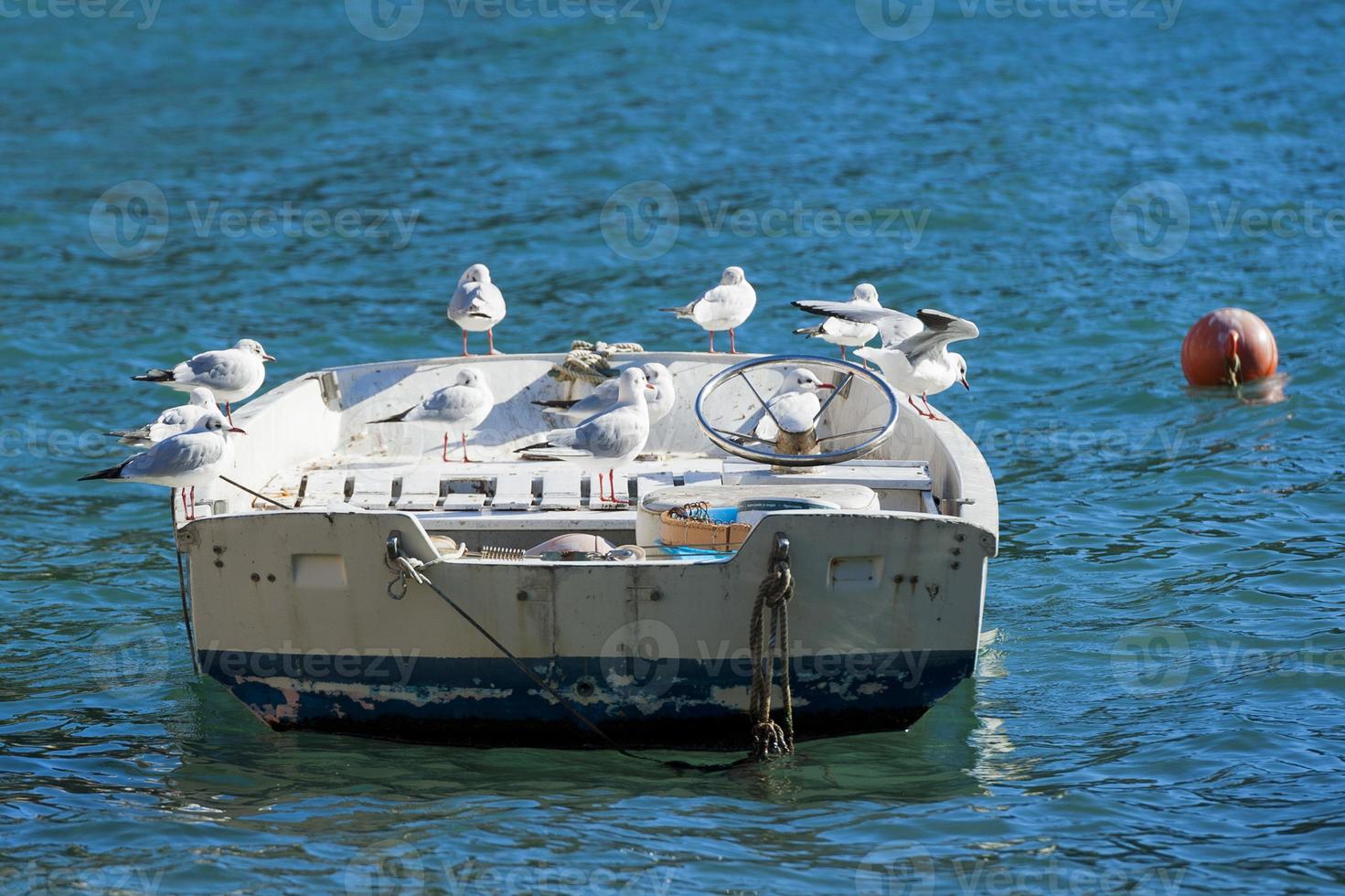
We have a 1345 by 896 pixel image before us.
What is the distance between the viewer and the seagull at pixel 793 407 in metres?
8.71

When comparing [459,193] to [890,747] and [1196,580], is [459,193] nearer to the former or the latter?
[1196,580]

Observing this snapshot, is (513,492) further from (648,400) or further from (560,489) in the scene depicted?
(648,400)

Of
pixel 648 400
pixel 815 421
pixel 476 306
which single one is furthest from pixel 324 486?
pixel 815 421

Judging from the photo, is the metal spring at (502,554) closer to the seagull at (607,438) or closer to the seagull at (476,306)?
the seagull at (607,438)

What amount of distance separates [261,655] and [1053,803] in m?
3.35

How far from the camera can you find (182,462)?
24.7 ft

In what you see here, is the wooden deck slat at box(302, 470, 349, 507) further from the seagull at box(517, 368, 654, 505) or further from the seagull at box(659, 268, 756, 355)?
the seagull at box(659, 268, 756, 355)

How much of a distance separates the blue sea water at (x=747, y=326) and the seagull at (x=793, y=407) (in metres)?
1.60

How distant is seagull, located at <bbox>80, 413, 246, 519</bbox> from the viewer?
7.50 metres

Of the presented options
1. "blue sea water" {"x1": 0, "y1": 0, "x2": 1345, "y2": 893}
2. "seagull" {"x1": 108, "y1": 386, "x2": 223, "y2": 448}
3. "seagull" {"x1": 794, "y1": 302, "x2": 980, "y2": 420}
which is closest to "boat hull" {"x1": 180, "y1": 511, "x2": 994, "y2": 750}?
"blue sea water" {"x1": 0, "y1": 0, "x2": 1345, "y2": 893}

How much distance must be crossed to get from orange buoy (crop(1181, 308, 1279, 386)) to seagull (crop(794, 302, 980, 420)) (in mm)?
5343

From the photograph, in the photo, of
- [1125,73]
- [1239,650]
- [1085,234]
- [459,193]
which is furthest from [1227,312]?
[1125,73]

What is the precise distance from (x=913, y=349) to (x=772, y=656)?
2.86 metres

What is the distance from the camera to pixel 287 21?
1104 inches
